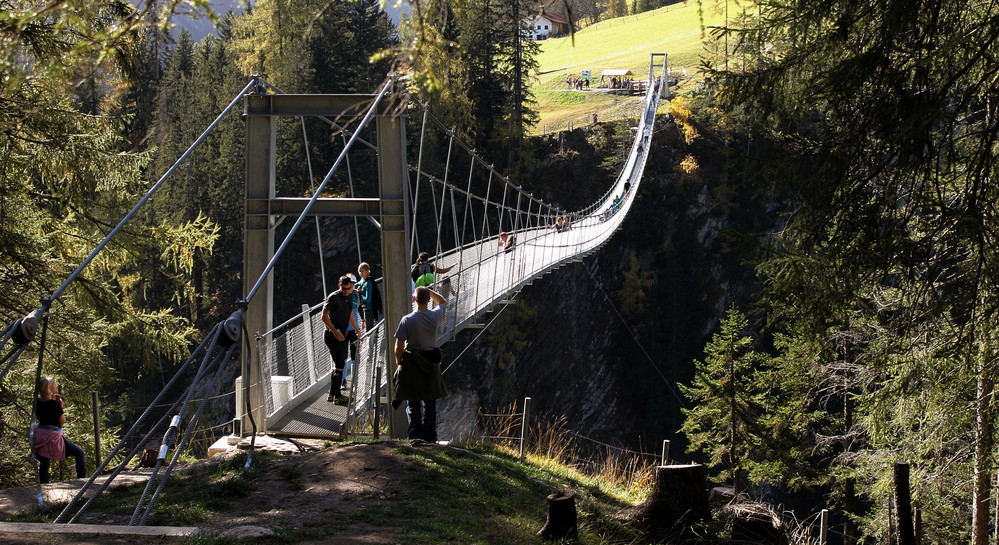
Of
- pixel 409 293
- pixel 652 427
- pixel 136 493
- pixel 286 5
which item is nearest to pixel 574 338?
pixel 652 427

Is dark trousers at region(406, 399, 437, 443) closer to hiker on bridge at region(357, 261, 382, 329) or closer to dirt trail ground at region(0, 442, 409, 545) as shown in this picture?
dirt trail ground at region(0, 442, 409, 545)

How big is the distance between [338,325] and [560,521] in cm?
322

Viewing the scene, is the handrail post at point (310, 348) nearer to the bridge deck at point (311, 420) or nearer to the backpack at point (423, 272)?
the bridge deck at point (311, 420)

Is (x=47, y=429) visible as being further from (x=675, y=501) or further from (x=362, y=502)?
(x=675, y=501)

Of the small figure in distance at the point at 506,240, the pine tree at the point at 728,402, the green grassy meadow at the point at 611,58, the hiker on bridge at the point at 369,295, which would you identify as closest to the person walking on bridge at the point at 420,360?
the hiker on bridge at the point at 369,295

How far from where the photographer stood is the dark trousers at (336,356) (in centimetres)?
632

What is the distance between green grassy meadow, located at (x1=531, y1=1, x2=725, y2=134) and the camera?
136 ft

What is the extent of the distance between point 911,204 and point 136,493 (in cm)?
389

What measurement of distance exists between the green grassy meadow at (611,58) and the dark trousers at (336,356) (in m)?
30.7

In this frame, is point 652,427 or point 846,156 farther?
point 652,427

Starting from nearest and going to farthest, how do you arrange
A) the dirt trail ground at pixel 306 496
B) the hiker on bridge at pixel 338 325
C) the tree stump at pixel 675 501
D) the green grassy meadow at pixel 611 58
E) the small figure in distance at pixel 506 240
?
1. the dirt trail ground at pixel 306 496
2. the tree stump at pixel 675 501
3. the hiker on bridge at pixel 338 325
4. the small figure in distance at pixel 506 240
5. the green grassy meadow at pixel 611 58

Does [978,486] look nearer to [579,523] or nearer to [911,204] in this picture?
[911,204]

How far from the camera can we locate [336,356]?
6.38 metres

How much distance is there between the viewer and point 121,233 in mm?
9023
